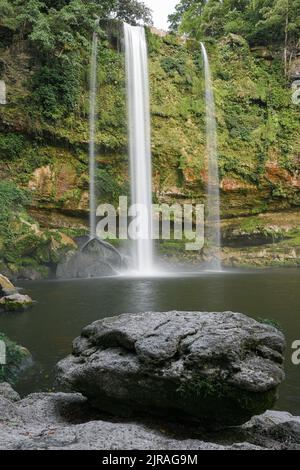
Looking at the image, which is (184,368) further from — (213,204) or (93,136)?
(213,204)

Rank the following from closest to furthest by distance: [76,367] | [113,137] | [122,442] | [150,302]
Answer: [122,442]
[76,367]
[150,302]
[113,137]

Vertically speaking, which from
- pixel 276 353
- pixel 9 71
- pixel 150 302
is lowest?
pixel 150 302

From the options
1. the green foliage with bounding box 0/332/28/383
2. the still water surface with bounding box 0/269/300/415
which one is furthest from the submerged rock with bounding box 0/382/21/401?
the green foliage with bounding box 0/332/28/383

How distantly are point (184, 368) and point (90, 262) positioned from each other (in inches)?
675

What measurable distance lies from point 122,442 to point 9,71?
25.2 meters

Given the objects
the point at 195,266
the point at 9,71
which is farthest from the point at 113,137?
the point at 195,266

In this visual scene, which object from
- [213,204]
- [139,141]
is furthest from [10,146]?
[213,204]

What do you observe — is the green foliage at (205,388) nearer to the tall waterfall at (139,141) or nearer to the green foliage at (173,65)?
the tall waterfall at (139,141)

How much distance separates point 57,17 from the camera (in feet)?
76.2

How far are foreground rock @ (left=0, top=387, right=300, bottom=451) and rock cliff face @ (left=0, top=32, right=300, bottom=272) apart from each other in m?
19.1

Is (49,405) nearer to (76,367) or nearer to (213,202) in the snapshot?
(76,367)

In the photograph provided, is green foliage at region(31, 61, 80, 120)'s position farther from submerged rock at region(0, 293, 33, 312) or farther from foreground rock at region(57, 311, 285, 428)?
foreground rock at region(57, 311, 285, 428)

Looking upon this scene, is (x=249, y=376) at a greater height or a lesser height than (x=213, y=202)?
lesser

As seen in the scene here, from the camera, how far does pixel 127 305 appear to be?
1262cm
